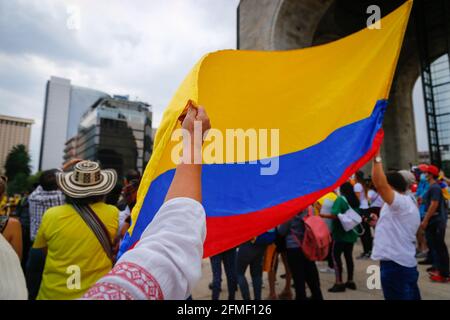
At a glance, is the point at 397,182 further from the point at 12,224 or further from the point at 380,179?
the point at 12,224

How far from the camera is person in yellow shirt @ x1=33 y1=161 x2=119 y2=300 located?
2057mm

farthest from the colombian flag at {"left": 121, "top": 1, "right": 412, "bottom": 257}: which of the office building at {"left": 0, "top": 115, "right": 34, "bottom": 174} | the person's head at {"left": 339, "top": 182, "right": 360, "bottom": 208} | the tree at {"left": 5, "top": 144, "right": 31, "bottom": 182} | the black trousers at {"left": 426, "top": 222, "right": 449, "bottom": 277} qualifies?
the office building at {"left": 0, "top": 115, "right": 34, "bottom": 174}

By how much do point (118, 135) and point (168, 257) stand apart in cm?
8571

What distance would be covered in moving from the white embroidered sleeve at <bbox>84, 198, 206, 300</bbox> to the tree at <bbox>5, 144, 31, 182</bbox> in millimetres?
77958

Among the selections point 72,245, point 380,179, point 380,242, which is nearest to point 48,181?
point 72,245

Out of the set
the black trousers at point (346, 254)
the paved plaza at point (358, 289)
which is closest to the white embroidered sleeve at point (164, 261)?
the paved plaza at point (358, 289)

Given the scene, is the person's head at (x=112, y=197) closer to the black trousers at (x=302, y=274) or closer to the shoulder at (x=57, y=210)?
the shoulder at (x=57, y=210)

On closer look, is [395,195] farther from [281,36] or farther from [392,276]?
[281,36]

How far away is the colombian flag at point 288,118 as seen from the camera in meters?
1.98

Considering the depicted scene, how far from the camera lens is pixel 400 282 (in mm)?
2514

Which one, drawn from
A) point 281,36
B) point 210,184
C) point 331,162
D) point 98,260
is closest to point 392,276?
point 331,162

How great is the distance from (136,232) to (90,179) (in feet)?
3.54

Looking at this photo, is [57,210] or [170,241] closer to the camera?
[170,241]
